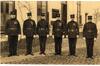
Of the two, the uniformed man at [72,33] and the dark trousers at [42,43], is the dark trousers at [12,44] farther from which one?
the uniformed man at [72,33]

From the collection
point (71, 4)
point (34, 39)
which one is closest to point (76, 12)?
point (71, 4)

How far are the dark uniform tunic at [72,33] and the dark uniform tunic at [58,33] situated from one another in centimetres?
10

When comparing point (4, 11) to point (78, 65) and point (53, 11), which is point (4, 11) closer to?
point (53, 11)

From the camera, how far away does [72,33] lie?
9031 mm

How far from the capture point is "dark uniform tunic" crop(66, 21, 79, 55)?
900 centimetres

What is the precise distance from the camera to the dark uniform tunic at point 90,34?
898 centimetres

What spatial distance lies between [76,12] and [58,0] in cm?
30

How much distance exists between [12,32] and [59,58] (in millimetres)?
735

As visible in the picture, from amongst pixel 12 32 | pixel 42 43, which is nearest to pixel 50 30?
pixel 42 43

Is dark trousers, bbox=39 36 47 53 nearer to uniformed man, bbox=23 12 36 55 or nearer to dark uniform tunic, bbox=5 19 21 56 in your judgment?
uniformed man, bbox=23 12 36 55

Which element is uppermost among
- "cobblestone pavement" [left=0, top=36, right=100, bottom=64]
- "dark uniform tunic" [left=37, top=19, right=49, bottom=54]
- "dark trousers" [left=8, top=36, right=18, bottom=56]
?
"dark uniform tunic" [left=37, top=19, right=49, bottom=54]

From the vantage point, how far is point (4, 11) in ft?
29.7

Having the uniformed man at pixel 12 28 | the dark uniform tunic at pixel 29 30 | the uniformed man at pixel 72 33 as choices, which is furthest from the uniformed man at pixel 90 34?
the uniformed man at pixel 12 28

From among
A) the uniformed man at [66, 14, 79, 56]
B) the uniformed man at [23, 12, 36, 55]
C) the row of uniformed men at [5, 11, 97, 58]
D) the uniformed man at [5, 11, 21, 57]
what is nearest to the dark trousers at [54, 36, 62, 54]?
the row of uniformed men at [5, 11, 97, 58]
